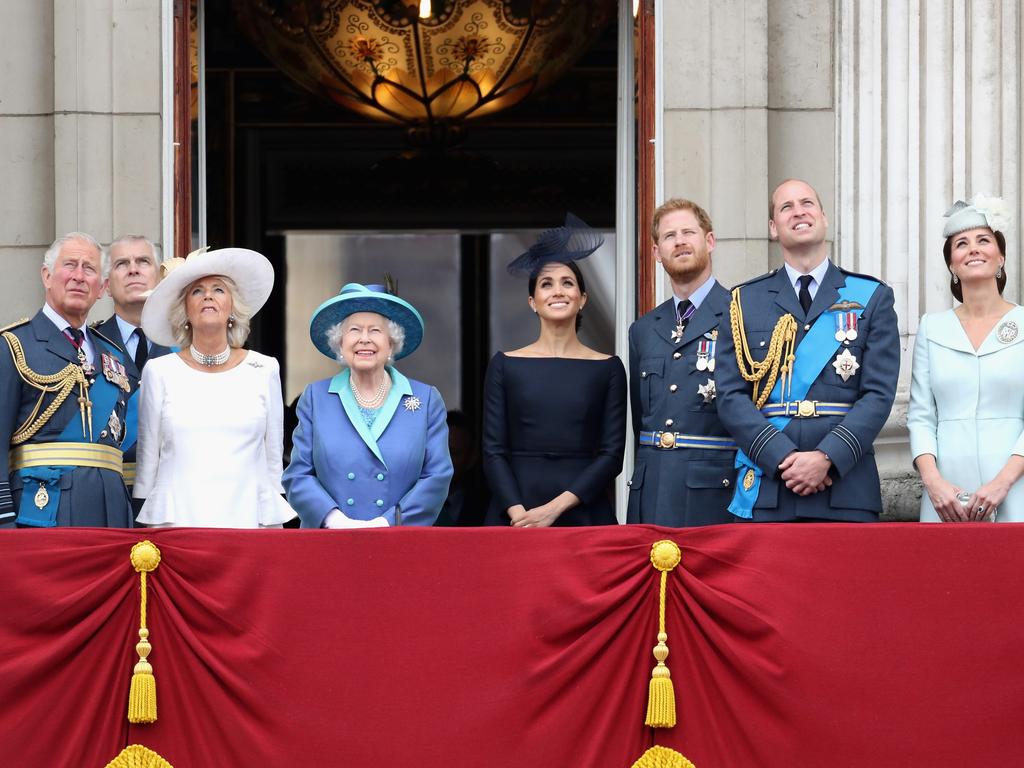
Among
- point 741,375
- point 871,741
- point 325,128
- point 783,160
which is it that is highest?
point 325,128

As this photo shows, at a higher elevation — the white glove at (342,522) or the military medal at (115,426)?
the military medal at (115,426)

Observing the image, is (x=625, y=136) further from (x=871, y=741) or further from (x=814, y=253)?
(x=871, y=741)

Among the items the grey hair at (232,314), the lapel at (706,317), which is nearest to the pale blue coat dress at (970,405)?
the lapel at (706,317)

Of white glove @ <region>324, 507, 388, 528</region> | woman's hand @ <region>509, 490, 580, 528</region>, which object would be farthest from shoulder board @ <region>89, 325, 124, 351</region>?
woman's hand @ <region>509, 490, 580, 528</region>

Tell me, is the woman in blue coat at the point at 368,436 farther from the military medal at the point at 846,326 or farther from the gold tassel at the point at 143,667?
the military medal at the point at 846,326

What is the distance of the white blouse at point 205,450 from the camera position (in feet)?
19.9

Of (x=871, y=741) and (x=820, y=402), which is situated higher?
(x=820, y=402)

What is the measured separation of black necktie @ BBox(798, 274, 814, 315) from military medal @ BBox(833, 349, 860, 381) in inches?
10.1

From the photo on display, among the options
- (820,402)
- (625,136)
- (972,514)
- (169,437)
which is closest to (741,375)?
(820,402)

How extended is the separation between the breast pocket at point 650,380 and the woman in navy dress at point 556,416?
0.48 ft

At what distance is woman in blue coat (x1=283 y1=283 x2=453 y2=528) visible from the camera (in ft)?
20.6

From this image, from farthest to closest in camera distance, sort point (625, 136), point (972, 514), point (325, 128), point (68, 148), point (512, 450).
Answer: point (325, 128) < point (625, 136) < point (68, 148) < point (512, 450) < point (972, 514)

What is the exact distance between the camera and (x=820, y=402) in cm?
607

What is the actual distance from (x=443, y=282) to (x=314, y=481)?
832cm
